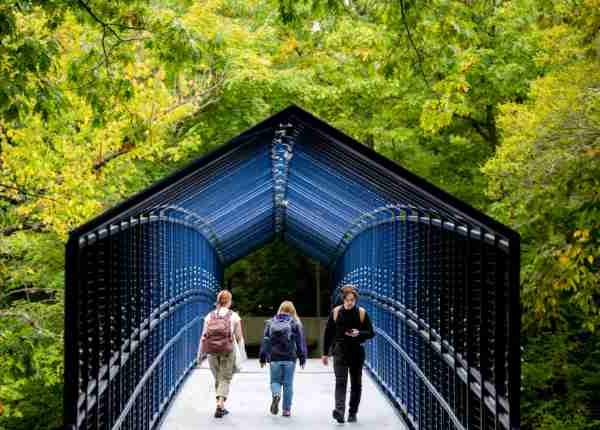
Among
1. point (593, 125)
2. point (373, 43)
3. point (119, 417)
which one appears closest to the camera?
point (119, 417)

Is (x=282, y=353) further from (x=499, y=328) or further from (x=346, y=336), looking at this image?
(x=499, y=328)

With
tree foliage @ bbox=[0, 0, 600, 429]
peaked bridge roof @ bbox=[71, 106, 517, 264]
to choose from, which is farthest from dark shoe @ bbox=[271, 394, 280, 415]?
tree foliage @ bbox=[0, 0, 600, 429]

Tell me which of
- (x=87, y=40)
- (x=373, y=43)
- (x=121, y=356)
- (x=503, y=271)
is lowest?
(x=121, y=356)

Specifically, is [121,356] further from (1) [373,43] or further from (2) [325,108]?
(2) [325,108]

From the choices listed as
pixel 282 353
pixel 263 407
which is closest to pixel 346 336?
pixel 282 353

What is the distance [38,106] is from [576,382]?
15.4 metres

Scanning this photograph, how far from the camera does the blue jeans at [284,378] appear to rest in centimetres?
1100

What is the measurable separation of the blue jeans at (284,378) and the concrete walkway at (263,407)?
195 mm

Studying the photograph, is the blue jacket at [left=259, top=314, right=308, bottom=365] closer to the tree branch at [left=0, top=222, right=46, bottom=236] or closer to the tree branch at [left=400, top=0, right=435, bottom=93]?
the tree branch at [left=400, top=0, right=435, bottom=93]

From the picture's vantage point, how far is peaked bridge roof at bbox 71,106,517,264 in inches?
252

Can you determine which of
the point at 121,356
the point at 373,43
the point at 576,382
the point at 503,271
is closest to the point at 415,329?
the point at 373,43

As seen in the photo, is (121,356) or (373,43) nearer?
(121,356)

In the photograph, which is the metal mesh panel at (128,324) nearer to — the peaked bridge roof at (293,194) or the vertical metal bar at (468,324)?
the peaked bridge roof at (293,194)

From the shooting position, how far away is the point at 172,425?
10312mm
